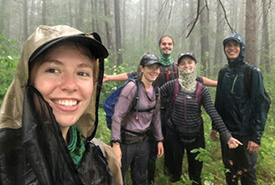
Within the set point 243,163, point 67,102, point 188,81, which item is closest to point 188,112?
point 188,81

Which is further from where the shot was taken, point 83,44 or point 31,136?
point 83,44

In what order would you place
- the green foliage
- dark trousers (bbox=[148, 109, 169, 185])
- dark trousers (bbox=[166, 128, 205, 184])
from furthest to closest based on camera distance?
the green foliage, dark trousers (bbox=[148, 109, 169, 185]), dark trousers (bbox=[166, 128, 205, 184])

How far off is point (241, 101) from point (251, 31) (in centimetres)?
311

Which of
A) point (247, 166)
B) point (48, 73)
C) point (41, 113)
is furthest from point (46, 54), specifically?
point (247, 166)

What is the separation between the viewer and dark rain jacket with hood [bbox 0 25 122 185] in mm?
802

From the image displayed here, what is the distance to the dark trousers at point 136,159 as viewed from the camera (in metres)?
2.99

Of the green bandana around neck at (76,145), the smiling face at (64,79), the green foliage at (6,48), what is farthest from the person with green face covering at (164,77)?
the green foliage at (6,48)

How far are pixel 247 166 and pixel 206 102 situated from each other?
1161mm

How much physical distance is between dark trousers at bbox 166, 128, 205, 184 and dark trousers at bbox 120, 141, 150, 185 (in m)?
0.52

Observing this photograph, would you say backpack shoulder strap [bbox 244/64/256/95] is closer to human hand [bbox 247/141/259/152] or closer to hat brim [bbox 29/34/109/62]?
human hand [bbox 247/141/259/152]

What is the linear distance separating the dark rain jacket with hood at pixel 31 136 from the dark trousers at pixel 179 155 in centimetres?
266

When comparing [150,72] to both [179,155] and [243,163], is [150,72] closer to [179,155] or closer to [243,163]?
[179,155]

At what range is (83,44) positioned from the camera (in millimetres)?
1065

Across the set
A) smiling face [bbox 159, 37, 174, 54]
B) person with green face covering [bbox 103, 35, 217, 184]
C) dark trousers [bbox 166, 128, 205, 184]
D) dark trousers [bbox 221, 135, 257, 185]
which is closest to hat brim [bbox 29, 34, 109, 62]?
person with green face covering [bbox 103, 35, 217, 184]
